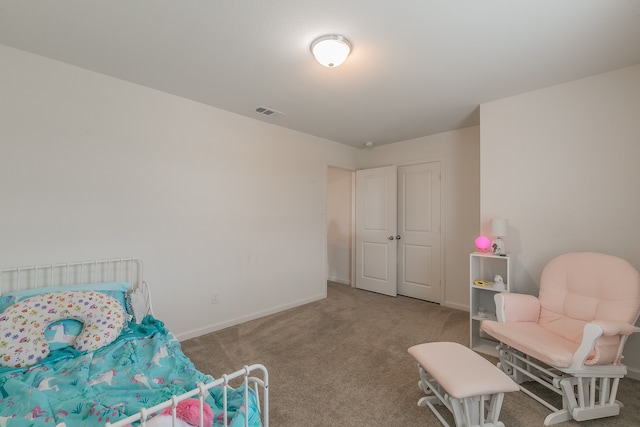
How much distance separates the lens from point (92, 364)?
5.08ft

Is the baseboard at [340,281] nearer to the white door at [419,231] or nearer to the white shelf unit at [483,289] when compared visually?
the white door at [419,231]

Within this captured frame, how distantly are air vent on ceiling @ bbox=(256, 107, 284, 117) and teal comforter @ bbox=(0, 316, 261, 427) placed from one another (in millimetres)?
2349

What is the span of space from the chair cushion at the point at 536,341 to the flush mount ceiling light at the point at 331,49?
2.22 meters

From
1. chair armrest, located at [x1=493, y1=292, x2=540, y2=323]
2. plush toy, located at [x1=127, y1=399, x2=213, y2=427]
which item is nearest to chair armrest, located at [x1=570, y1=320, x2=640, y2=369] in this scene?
chair armrest, located at [x1=493, y1=292, x2=540, y2=323]

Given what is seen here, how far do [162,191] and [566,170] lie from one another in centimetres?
365

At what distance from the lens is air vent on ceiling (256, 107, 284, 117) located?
3096mm

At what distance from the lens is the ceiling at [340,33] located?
1.61 metres

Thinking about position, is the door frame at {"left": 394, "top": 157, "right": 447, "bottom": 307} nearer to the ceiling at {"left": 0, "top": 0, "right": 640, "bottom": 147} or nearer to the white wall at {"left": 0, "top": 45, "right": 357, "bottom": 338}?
the ceiling at {"left": 0, "top": 0, "right": 640, "bottom": 147}

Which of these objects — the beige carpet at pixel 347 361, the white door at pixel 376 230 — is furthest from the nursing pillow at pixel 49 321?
the white door at pixel 376 230

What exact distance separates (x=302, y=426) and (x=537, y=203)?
267 cm

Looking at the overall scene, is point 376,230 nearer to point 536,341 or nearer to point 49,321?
point 536,341

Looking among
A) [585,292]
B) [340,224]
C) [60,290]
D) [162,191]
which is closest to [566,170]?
[585,292]

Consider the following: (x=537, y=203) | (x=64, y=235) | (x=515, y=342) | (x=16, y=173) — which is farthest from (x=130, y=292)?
(x=537, y=203)

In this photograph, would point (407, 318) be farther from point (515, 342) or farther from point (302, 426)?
point (302, 426)
